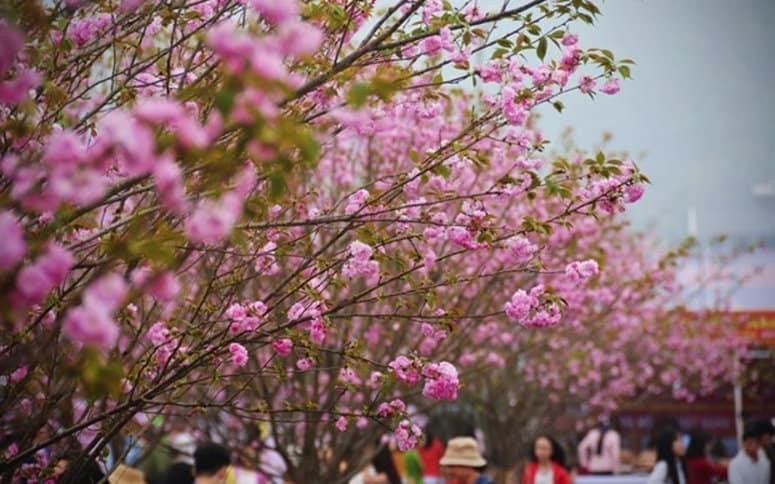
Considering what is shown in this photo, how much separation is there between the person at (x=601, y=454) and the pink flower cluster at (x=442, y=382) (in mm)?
13842

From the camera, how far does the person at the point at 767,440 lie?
29.7ft

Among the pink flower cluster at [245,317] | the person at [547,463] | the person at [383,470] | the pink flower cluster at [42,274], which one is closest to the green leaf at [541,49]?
the pink flower cluster at [245,317]

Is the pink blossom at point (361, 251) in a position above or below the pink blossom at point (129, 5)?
below

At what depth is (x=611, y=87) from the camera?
4.81 metres

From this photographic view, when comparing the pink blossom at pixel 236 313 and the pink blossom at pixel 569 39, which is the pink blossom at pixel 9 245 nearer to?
the pink blossom at pixel 236 313

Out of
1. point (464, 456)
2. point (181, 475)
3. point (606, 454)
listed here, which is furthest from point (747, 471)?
point (606, 454)

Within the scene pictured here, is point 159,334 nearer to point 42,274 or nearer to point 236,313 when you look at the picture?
point 236,313

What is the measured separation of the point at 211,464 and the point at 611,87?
2.78m

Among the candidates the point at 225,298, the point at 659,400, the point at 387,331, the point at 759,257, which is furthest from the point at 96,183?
the point at 759,257

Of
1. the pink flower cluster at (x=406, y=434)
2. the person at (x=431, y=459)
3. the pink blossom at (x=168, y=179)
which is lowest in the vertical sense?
the pink flower cluster at (x=406, y=434)

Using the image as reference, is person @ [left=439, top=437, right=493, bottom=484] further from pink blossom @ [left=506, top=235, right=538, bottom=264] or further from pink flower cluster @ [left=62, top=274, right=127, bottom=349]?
pink flower cluster @ [left=62, top=274, right=127, bottom=349]

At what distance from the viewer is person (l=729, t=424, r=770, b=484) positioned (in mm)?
8938

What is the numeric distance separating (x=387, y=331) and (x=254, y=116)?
6.34m

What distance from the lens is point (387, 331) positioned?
8.31 meters
